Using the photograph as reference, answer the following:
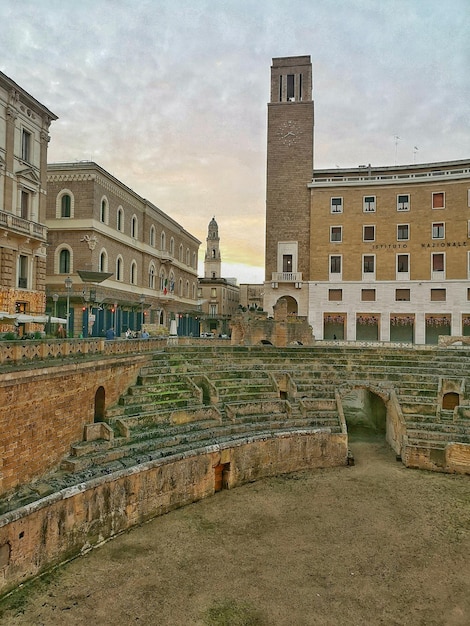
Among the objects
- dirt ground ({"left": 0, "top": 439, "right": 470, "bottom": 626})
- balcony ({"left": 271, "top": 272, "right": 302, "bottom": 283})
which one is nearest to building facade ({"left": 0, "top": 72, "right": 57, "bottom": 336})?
dirt ground ({"left": 0, "top": 439, "right": 470, "bottom": 626})

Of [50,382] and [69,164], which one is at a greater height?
[69,164]

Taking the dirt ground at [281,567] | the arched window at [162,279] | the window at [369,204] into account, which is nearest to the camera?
the dirt ground at [281,567]

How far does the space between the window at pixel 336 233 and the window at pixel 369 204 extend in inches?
98.1

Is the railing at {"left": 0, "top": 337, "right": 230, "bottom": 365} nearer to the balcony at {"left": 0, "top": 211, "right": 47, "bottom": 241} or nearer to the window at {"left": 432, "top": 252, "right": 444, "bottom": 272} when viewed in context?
the balcony at {"left": 0, "top": 211, "right": 47, "bottom": 241}

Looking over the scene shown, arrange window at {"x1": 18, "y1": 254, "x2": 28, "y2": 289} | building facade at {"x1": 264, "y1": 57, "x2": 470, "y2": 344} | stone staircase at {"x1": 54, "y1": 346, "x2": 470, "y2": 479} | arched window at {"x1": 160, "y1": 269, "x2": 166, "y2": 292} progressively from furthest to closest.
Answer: arched window at {"x1": 160, "y1": 269, "x2": 166, "y2": 292} → building facade at {"x1": 264, "y1": 57, "x2": 470, "y2": 344} → window at {"x1": 18, "y1": 254, "x2": 28, "y2": 289} → stone staircase at {"x1": 54, "y1": 346, "x2": 470, "y2": 479}

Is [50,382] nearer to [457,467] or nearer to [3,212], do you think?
[3,212]

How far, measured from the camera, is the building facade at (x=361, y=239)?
3434 centimetres

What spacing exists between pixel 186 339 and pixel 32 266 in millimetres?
9595

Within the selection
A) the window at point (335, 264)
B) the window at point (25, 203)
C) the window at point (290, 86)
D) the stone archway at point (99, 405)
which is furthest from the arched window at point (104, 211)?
the window at point (290, 86)

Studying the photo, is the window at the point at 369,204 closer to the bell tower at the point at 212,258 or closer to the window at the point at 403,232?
A: the window at the point at 403,232

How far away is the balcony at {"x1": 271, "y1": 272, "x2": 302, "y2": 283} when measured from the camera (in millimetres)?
36438

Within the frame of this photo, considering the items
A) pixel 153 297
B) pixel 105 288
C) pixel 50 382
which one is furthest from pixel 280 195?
pixel 50 382

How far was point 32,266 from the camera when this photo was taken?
25.2 metres

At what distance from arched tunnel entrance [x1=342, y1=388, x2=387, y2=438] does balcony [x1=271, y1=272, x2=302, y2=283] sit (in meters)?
11.2
